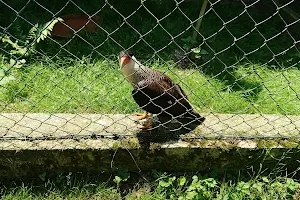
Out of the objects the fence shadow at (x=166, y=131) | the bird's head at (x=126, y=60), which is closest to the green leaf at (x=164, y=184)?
the fence shadow at (x=166, y=131)

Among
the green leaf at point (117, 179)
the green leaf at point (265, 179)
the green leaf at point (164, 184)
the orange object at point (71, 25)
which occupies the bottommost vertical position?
the green leaf at point (265, 179)

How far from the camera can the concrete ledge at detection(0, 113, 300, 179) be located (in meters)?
2.72

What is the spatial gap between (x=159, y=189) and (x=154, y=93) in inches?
27.6

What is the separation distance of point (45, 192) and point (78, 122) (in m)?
0.54

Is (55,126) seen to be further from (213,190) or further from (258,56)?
(258,56)

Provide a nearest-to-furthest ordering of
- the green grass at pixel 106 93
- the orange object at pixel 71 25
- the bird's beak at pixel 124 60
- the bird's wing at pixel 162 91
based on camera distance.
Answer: the bird's wing at pixel 162 91 → the bird's beak at pixel 124 60 → the green grass at pixel 106 93 → the orange object at pixel 71 25

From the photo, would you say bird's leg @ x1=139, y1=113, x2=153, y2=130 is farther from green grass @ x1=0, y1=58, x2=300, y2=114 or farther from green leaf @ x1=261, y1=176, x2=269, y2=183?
green leaf @ x1=261, y1=176, x2=269, y2=183

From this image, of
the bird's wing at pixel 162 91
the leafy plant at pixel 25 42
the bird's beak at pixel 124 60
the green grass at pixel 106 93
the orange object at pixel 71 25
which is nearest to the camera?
the bird's wing at pixel 162 91

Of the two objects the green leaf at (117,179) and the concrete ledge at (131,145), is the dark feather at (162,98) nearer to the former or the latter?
the concrete ledge at (131,145)

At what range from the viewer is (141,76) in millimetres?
2760

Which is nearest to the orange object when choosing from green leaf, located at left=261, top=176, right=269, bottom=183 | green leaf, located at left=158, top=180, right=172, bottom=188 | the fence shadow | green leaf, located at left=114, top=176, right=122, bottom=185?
the fence shadow

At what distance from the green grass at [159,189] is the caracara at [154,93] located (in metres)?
0.44

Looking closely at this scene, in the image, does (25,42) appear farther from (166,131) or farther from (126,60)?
(166,131)

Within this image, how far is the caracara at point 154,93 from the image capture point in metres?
2.66
